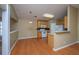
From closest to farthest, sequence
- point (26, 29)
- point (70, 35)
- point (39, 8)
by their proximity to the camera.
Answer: point (70, 35) → point (39, 8) → point (26, 29)

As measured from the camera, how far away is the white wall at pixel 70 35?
5.93m

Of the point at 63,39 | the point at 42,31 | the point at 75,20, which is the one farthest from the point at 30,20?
the point at 63,39

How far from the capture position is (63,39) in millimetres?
6355

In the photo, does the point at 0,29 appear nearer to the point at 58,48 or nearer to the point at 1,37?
the point at 1,37

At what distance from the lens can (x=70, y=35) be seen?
711 centimetres

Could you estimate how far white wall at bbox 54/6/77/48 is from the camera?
593cm

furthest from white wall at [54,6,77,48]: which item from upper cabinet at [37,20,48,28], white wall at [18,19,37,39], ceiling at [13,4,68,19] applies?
upper cabinet at [37,20,48,28]

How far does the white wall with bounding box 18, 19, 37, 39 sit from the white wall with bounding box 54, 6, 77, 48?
4.92m

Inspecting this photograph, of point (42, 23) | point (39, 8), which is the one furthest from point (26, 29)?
point (39, 8)

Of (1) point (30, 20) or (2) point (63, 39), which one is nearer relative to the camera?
(2) point (63, 39)

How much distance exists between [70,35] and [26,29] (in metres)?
5.26

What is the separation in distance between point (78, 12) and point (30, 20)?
5096 mm

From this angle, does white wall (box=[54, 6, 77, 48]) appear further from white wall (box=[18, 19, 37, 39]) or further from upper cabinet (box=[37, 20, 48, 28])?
upper cabinet (box=[37, 20, 48, 28])

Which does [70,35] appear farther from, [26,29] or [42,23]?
[42,23]
